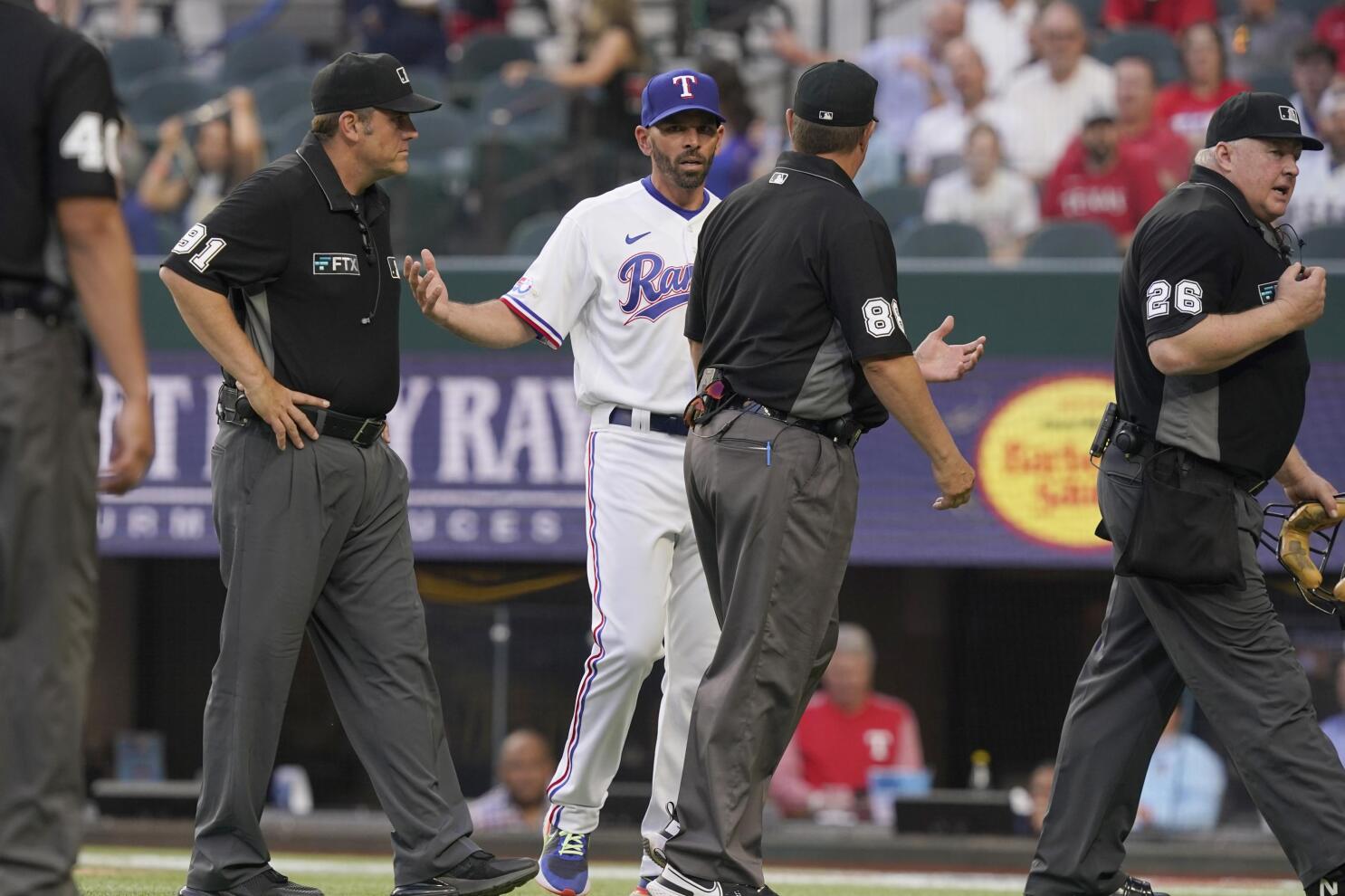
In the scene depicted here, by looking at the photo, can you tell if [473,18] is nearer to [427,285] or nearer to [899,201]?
[899,201]

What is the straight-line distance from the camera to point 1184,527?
4441 millimetres

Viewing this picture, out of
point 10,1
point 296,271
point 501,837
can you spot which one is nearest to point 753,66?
point 501,837

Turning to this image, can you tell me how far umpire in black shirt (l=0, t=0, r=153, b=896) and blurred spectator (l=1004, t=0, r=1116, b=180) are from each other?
7895mm

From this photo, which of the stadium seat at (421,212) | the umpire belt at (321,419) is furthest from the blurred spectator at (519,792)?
the umpire belt at (321,419)

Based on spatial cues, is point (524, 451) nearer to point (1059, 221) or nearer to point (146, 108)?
point (1059, 221)

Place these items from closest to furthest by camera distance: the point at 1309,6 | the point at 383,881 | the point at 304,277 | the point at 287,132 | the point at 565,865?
the point at 304,277 → the point at 565,865 → the point at 383,881 → the point at 287,132 → the point at 1309,6

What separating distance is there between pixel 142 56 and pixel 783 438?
34.6 feet

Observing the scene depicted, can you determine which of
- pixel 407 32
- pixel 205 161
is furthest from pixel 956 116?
pixel 205 161

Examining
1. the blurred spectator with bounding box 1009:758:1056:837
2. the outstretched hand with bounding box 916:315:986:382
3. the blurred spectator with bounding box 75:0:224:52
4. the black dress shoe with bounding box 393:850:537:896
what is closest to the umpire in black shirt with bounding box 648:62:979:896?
→ the outstretched hand with bounding box 916:315:986:382

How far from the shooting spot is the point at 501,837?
28.6 feet

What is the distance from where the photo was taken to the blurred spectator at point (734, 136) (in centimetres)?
1070

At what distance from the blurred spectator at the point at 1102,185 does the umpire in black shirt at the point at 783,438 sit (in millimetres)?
5709

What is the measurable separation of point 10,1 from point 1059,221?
720cm

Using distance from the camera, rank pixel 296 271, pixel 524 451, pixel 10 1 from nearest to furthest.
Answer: pixel 10 1 → pixel 296 271 → pixel 524 451
